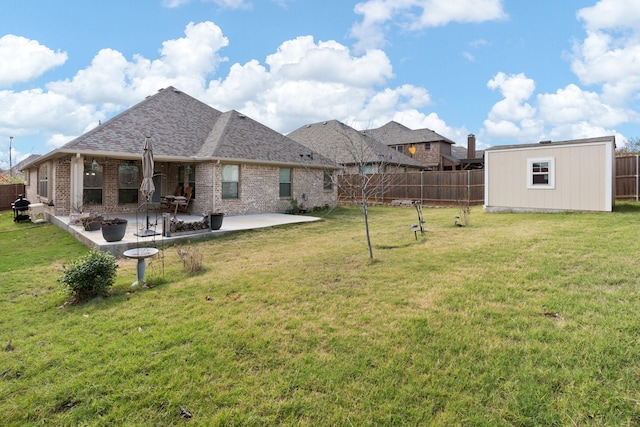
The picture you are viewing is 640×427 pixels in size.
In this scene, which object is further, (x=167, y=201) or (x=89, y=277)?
(x=167, y=201)

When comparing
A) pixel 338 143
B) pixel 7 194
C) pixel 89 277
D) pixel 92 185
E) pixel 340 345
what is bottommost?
pixel 340 345

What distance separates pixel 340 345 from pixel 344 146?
2352 centimetres

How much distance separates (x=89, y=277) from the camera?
4.86 m

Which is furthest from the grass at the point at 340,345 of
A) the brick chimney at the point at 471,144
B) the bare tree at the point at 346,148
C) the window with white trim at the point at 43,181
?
the brick chimney at the point at 471,144

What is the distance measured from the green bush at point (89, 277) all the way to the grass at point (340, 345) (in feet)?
0.82

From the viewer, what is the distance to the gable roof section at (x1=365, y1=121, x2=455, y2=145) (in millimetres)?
34938

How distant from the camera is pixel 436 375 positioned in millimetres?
2742

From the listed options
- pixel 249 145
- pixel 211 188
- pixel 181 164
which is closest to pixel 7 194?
pixel 181 164

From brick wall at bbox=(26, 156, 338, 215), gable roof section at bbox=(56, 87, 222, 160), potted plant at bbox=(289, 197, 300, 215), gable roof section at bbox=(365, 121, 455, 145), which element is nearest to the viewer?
gable roof section at bbox=(56, 87, 222, 160)

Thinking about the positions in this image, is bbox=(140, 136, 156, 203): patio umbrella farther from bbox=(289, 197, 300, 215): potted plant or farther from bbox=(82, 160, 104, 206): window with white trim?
bbox=(289, 197, 300, 215): potted plant

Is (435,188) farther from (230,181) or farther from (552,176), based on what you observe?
(230,181)

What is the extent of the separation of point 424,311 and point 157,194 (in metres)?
14.7

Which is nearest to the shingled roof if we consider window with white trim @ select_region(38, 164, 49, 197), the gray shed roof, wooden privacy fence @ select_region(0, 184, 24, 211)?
window with white trim @ select_region(38, 164, 49, 197)

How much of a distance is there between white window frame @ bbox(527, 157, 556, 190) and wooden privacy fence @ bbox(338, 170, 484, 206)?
558cm
